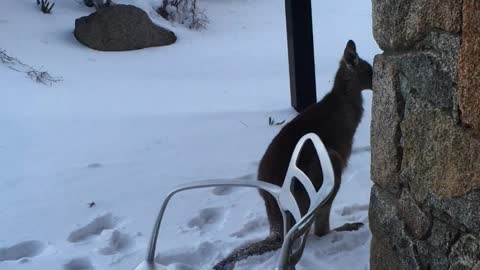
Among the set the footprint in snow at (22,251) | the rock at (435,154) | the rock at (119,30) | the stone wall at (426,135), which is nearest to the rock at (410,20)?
the stone wall at (426,135)

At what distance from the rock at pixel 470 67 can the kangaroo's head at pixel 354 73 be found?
8.15ft

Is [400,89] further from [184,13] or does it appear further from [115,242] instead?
[184,13]

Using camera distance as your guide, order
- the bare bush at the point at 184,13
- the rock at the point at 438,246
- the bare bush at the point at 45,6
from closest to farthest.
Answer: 1. the rock at the point at 438,246
2. the bare bush at the point at 45,6
3. the bare bush at the point at 184,13

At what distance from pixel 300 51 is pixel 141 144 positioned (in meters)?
1.79

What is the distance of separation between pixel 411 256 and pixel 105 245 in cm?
193

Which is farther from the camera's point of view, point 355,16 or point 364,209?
point 355,16

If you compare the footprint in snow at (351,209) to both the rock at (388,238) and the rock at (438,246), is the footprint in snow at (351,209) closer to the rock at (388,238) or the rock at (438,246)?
the rock at (388,238)

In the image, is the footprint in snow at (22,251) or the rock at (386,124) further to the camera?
the footprint in snow at (22,251)

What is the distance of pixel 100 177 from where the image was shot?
16.3ft

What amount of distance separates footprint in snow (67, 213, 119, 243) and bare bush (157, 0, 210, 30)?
725 centimetres

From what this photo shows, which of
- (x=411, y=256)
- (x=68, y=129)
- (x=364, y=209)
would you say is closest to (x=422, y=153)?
(x=411, y=256)

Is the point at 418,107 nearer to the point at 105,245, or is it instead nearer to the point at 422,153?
the point at 422,153

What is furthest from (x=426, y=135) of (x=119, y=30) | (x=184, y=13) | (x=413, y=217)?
(x=184, y=13)

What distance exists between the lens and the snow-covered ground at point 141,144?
3830 millimetres
